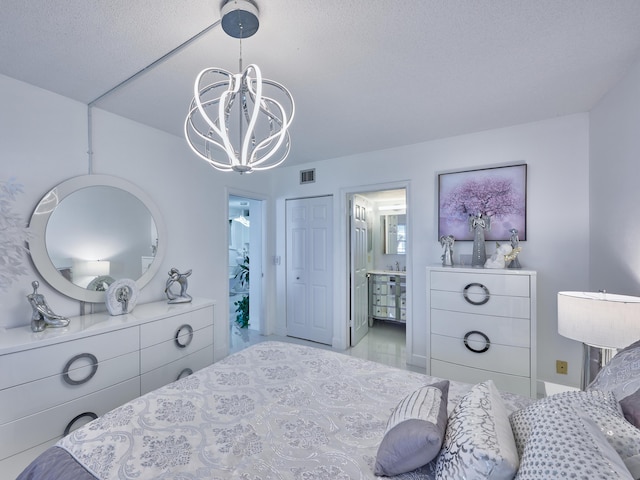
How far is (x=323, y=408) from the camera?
1.34 metres

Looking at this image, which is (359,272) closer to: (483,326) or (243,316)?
(483,326)

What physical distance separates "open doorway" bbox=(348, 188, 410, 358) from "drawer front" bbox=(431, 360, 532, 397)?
0.91 m

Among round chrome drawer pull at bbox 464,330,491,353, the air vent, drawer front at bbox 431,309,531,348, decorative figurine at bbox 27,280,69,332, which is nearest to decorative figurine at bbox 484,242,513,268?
drawer front at bbox 431,309,531,348

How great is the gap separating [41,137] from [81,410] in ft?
6.29

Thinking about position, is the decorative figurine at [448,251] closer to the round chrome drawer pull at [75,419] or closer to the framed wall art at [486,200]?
the framed wall art at [486,200]

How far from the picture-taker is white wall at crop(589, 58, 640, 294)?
1.75m

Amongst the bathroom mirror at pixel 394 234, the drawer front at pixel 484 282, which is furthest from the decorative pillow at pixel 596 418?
the bathroom mirror at pixel 394 234

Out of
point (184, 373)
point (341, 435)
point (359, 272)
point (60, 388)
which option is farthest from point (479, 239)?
point (60, 388)

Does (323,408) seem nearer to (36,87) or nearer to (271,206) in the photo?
(36,87)

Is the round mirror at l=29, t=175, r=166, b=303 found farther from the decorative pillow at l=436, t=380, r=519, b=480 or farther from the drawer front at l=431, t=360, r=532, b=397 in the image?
the drawer front at l=431, t=360, r=532, b=397

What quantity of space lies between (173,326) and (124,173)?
4.71 ft

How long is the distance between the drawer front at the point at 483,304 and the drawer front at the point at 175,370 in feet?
7.21

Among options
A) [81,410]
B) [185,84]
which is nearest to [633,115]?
[185,84]

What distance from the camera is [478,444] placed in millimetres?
765
